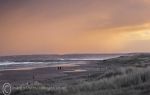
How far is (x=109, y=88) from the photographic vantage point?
966 inches

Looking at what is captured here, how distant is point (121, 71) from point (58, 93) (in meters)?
10.3

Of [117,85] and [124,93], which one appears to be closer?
[124,93]

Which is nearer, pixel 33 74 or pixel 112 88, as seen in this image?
pixel 112 88

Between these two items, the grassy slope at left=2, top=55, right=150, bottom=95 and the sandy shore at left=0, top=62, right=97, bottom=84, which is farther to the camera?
the sandy shore at left=0, top=62, right=97, bottom=84

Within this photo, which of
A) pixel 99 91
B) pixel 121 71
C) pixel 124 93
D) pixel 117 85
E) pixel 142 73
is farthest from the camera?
pixel 121 71

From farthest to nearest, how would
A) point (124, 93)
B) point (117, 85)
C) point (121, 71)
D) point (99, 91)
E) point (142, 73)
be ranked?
point (121, 71), point (142, 73), point (117, 85), point (99, 91), point (124, 93)

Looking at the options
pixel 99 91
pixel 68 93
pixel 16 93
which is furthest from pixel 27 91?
pixel 99 91

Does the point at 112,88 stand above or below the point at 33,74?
below

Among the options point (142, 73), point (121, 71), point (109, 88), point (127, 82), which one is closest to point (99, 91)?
point (109, 88)

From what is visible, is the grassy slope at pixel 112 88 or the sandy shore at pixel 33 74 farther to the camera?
the sandy shore at pixel 33 74

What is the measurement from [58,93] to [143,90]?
17.0 feet

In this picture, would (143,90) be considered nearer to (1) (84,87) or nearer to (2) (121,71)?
(1) (84,87)

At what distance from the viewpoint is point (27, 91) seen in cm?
2467

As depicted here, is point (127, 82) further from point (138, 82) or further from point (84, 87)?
point (84, 87)
